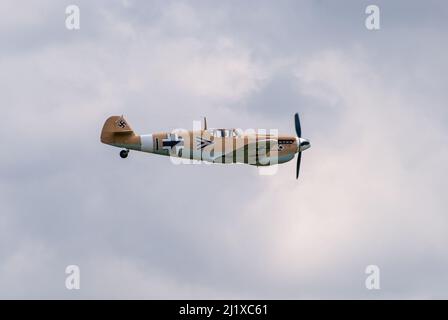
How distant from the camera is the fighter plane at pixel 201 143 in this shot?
11869 cm

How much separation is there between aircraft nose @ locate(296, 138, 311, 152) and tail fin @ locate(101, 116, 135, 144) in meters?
14.0

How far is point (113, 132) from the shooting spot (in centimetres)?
11875

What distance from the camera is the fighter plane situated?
118688 millimetres

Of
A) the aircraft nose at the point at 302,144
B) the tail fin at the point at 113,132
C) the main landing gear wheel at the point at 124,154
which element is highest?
the tail fin at the point at 113,132

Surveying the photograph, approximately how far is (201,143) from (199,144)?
0.17 meters

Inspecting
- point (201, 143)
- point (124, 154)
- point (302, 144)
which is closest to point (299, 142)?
point (302, 144)

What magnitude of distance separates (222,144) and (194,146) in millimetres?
2168

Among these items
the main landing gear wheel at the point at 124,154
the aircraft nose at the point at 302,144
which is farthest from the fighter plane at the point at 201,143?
the aircraft nose at the point at 302,144

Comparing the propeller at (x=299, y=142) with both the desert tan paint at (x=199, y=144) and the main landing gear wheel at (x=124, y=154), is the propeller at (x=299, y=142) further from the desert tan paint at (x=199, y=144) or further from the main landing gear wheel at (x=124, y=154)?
the main landing gear wheel at (x=124, y=154)

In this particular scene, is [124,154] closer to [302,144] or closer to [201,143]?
[201,143]

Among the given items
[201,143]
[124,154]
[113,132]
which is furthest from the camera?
[201,143]

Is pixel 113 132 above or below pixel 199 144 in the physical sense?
above
